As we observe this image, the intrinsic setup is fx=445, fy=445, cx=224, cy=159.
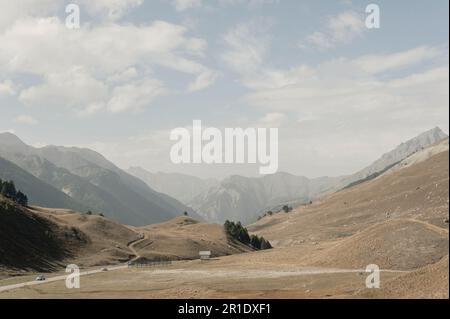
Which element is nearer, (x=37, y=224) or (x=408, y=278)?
(x=408, y=278)

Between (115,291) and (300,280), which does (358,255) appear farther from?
(115,291)

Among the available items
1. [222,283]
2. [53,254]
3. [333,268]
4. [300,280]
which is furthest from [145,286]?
[53,254]

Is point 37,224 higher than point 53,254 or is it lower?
higher

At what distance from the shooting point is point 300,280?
67.2 meters

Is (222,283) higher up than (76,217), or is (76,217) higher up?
(76,217)

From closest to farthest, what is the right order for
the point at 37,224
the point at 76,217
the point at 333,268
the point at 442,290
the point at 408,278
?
1. the point at 442,290
2. the point at 408,278
3. the point at 333,268
4. the point at 37,224
5. the point at 76,217
